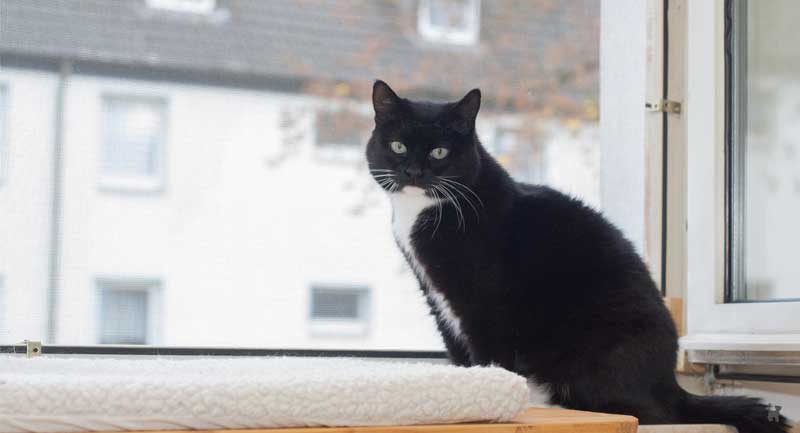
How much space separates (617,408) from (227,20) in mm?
1145

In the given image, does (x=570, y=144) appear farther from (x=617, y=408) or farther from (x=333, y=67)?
(x=617, y=408)

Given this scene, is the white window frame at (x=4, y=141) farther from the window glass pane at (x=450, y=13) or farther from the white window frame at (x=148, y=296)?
the window glass pane at (x=450, y=13)

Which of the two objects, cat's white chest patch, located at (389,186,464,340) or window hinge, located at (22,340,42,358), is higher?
cat's white chest patch, located at (389,186,464,340)

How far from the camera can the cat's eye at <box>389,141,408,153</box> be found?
1.44m

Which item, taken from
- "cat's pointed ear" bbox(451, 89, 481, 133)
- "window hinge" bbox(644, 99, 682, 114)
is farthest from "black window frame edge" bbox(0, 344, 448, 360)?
"window hinge" bbox(644, 99, 682, 114)

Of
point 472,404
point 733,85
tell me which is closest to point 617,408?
point 472,404

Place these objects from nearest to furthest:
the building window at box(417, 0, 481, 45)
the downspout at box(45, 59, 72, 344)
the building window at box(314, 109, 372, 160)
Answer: the downspout at box(45, 59, 72, 344) → the building window at box(314, 109, 372, 160) → the building window at box(417, 0, 481, 45)

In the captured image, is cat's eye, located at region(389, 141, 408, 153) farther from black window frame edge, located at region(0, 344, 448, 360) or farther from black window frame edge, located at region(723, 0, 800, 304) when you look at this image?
black window frame edge, located at region(723, 0, 800, 304)

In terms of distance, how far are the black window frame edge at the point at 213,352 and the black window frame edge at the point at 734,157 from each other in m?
0.58

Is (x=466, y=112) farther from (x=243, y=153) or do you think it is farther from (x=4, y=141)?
(x=4, y=141)

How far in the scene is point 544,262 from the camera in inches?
53.5

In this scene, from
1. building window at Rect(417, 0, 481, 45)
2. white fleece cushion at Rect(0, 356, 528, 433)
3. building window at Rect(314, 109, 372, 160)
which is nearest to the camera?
white fleece cushion at Rect(0, 356, 528, 433)

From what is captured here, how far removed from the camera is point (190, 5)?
6.19ft

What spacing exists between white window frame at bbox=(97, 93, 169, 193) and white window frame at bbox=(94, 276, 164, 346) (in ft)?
0.59
